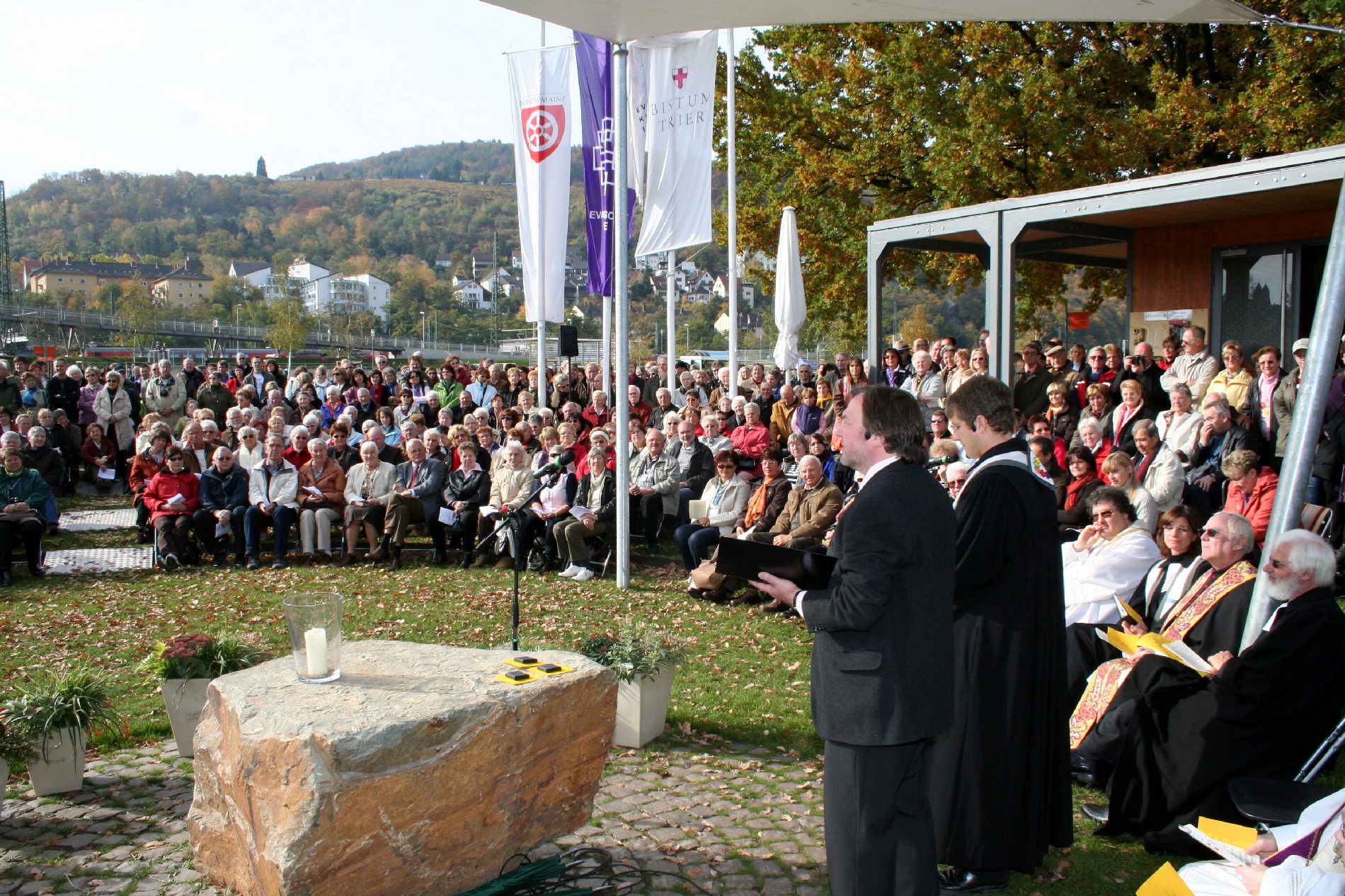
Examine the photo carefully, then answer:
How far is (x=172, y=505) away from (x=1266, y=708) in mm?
10060

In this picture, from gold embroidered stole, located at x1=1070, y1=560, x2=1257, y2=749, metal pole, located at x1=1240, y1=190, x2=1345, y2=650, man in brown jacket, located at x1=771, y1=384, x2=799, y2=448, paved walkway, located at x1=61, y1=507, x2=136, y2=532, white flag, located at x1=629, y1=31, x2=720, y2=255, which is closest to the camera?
metal pole, located at x1=1240, y1=190, x2=1345, y2=650

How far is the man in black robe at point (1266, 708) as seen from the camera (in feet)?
13.1

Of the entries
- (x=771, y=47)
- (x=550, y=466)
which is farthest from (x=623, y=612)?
(x=771, y=47)

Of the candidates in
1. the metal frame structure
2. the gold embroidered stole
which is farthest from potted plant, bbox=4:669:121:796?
the metal frame structure

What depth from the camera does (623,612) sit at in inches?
332

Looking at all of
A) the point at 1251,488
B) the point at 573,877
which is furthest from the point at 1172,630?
the point at 1251,488

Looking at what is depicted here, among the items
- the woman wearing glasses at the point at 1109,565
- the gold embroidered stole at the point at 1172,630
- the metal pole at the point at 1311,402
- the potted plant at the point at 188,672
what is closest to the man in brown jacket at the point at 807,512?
the woman wearing glasses at the point at 1109,565

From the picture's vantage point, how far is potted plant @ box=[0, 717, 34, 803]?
178 inches

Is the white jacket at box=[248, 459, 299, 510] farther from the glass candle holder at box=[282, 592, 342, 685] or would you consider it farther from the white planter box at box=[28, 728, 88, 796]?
the glass candle holder at box=[282, 592, 342, 685]

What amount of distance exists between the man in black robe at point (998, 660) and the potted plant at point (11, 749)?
4.09m

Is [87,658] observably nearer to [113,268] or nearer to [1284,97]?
[1284,97]

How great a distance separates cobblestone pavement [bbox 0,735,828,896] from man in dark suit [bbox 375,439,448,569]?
5163 mm

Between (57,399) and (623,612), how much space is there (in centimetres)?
1149

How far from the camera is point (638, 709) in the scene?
17.5ft
